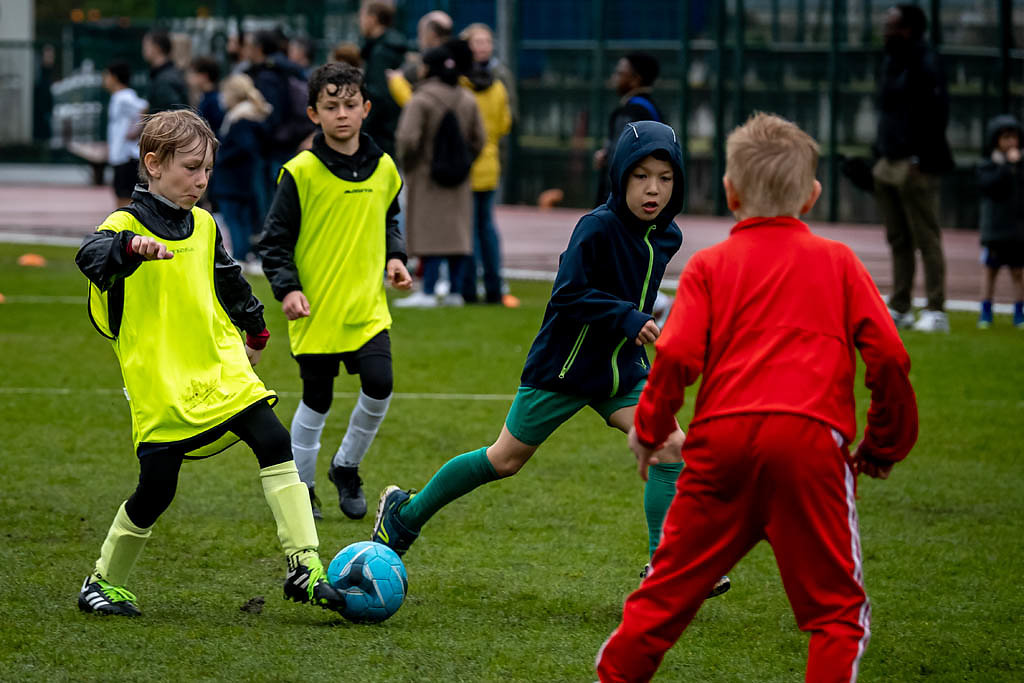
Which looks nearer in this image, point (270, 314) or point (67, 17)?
point (270, 314)

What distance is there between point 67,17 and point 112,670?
62.4 metres

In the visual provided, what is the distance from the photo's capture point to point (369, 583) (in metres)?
4.95

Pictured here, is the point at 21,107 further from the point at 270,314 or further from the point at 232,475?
the point at 232,475

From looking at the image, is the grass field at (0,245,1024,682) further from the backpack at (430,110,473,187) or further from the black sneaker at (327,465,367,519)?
the backpack at (430,110,473,187)

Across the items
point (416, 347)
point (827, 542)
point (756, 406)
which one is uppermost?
point (756, 406)

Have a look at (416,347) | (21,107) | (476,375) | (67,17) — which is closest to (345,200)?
(476,375)

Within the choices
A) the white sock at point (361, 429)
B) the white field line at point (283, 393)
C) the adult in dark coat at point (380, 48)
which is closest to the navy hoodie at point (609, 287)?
the white sock at point (361, 429)

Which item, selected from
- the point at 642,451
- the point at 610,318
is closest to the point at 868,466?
the point at 642,451

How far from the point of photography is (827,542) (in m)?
3.56

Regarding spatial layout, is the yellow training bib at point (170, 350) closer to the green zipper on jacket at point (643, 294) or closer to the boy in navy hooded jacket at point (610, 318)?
the boy in navy hooded jacket at point (610, 318)

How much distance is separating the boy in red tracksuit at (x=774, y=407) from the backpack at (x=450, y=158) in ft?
29.8

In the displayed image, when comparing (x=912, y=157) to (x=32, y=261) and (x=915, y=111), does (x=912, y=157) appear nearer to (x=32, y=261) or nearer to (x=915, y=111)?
(x=915, y=111)

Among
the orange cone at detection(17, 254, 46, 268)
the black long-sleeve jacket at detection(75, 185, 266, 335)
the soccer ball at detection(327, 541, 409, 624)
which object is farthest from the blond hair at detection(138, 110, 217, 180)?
the orange cone at detection(17, 254, 46, 268)

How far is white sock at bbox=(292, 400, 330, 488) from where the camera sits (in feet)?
20.9
